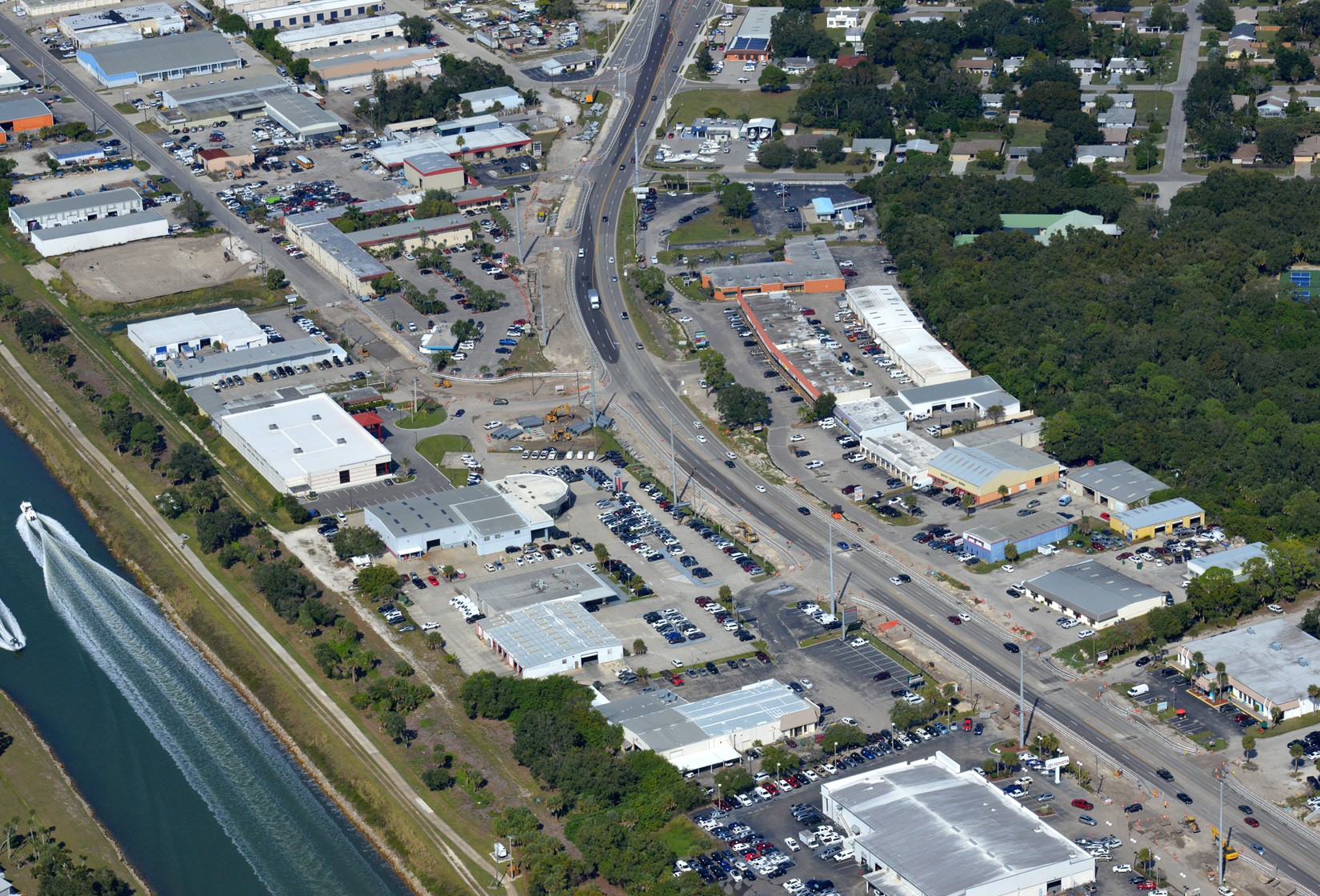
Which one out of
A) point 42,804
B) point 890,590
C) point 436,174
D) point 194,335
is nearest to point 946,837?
point 890,590

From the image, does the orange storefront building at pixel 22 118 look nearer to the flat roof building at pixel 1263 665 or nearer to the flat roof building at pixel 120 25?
the flat roof building at pixel 120 25

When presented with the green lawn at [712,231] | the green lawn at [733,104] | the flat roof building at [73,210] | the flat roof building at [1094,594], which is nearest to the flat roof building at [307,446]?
the green lawn at [712,231]

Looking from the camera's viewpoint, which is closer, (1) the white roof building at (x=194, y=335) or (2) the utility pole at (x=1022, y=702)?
(2) the utility pole at (x=1022, y=702)

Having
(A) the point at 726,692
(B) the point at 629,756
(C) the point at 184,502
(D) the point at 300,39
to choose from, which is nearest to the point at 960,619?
(A) the point at 726,692

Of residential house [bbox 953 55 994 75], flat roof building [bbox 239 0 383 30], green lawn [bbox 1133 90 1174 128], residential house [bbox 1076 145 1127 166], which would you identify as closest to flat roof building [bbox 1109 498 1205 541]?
residential house [bbox 1076 145 1127 166]

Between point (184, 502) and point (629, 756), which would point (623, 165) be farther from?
point (629, 756)

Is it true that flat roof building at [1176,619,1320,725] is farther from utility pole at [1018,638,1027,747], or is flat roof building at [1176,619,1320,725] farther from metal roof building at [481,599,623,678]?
metal roof building at [481,599,623,678]

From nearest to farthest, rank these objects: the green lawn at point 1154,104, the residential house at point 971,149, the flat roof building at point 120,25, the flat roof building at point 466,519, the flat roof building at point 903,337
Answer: the flat roof building at point 466,519
the flat roof building at point 903,337
the residential house at point 971,149
the green lawn at point 1154,104
the flat roof building at point 120,25
